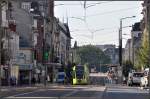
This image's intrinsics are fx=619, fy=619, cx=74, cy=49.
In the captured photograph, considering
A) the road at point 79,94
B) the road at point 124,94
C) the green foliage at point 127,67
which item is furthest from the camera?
the green foliage at point 127,67

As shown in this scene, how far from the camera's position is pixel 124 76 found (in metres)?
136

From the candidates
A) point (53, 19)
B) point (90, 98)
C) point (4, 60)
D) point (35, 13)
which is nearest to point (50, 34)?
point (53, 19)

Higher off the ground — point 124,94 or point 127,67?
point 127,67

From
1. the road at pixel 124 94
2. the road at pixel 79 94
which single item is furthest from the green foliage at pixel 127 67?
the road at pixel 79 94

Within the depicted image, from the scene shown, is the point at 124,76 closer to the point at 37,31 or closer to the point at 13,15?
the point at 37,31

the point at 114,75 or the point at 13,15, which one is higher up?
the point at 13,15

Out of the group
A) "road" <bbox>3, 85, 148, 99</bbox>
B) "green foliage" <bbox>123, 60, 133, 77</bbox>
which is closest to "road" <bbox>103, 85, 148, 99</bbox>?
"road" <bbox>3, 85, 148, 99</bbox>

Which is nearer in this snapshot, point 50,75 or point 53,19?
point 50,75

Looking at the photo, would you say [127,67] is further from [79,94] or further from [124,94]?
[79,94]

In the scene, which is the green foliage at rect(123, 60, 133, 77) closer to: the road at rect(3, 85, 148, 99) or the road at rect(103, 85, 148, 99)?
the road at rect(103, 85, 148, 99)

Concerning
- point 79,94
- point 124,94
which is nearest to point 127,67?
point 124,94

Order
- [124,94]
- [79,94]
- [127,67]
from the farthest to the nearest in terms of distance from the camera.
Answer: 1. [127,67]
2. [124,94]
3. [79,94]

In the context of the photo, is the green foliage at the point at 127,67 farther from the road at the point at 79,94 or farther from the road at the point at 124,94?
the road at the point at 79,94

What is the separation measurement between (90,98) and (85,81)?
62320 millimetres
